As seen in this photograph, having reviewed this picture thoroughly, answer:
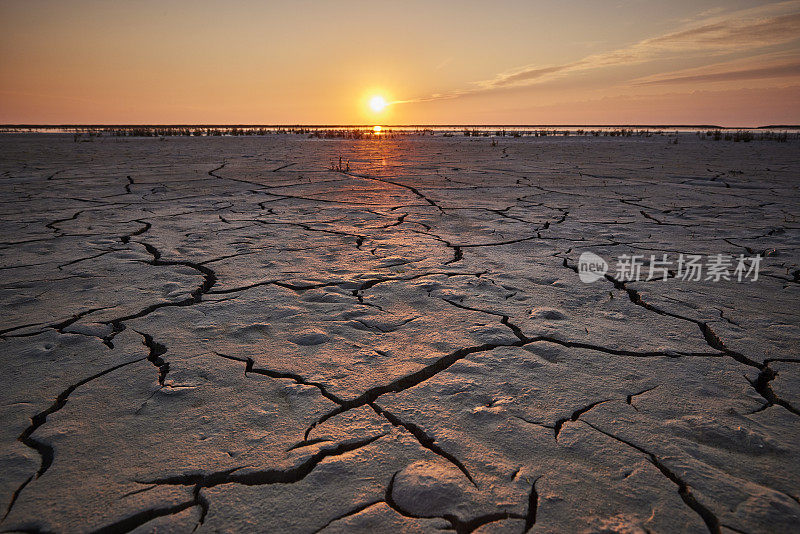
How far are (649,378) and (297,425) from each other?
1168 millimetres

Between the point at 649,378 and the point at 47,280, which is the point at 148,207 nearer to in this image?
the point at 47,280

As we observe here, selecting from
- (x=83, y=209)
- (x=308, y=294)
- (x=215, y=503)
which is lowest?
(x=215, y=503)

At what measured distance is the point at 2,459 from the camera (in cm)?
108

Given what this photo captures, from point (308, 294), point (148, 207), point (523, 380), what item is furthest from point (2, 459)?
point (148, 207)
